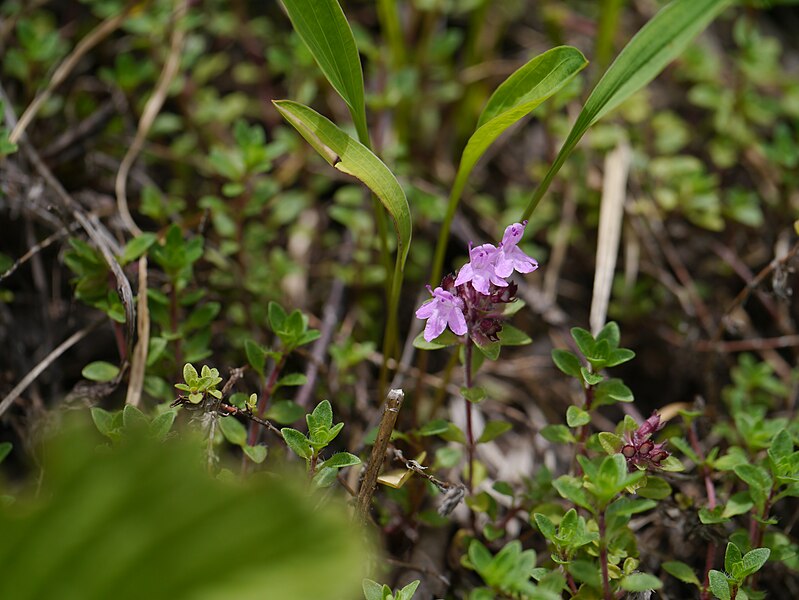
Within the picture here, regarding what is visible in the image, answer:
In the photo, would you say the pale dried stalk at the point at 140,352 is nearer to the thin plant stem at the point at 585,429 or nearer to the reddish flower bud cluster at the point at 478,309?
the reddish flower bud cluster at the point at 478,309

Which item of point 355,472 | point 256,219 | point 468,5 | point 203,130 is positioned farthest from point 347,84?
point 468,5

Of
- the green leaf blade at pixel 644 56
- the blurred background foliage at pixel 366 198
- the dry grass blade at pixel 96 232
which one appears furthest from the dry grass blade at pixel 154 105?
the green leaf blade at pixel 644 56

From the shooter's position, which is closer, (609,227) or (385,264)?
(385,264)

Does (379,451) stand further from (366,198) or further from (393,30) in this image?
(393,30)

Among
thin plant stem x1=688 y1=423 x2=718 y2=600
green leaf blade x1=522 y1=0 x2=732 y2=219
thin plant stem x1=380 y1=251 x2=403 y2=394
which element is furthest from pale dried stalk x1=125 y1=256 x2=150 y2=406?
thin plant stem x1=688 y1=423 x2=718 y2=600

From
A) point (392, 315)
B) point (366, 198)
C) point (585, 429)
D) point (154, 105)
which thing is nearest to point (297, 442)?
point (392, 315)
